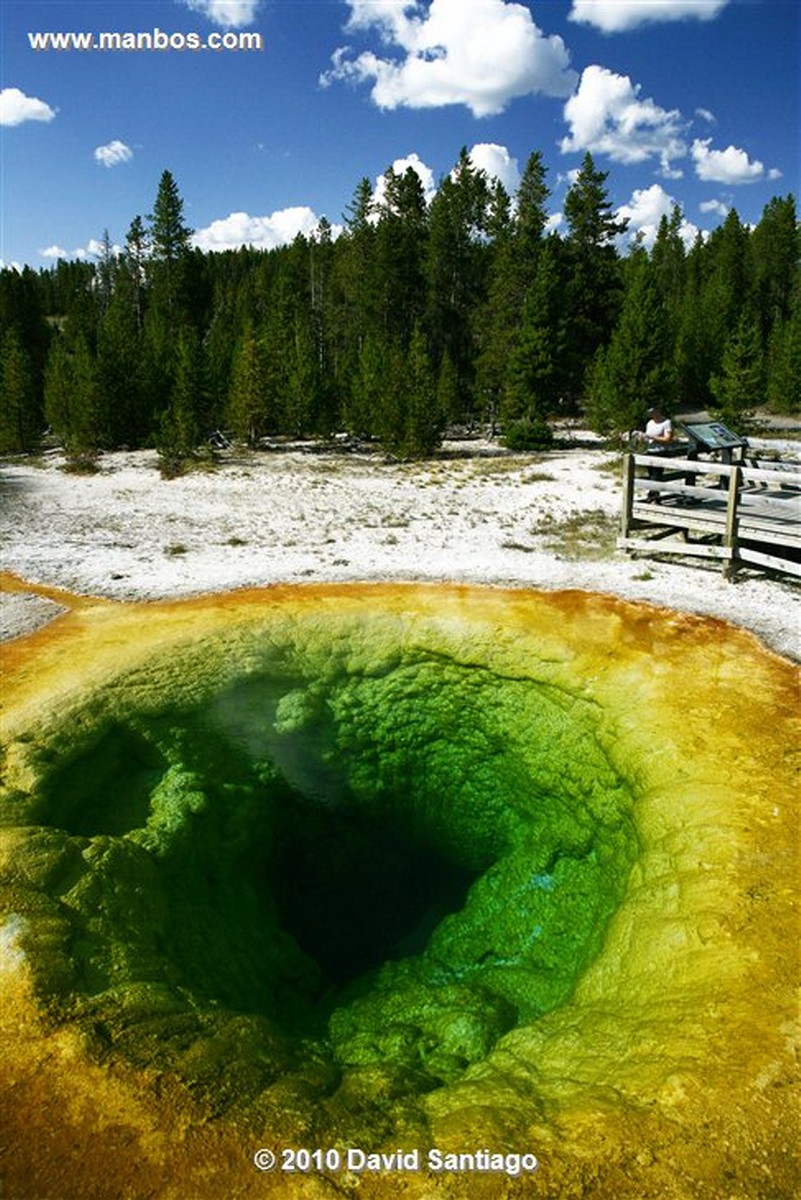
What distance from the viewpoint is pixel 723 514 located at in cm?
1366

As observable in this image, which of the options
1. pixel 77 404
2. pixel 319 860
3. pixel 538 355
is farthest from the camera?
pixel 538 355

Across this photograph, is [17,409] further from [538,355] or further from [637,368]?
[637,368]

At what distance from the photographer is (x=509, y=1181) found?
13.5 ft

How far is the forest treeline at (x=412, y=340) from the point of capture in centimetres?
3297

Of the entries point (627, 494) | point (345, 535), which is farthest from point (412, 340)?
point (627, 494)

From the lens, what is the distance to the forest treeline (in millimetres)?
32969

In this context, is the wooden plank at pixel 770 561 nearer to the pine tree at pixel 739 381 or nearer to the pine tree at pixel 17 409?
the pine tree at pixel 739 381

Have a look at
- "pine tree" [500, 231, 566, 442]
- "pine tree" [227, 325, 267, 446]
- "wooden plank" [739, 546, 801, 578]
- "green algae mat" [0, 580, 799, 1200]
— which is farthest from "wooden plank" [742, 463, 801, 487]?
"pine tree" [227, 325, 267, 446]

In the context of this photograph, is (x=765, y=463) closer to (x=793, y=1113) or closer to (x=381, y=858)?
(x=381, y=858)

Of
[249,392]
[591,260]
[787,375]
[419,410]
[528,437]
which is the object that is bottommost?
[528,437]

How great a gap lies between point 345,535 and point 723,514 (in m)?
7.81

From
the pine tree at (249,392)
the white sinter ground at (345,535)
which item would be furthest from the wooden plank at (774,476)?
the pine tree at (249,392)

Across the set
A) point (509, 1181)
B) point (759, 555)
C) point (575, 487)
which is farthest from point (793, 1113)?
point (575, 487)

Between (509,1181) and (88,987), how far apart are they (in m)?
3.13
